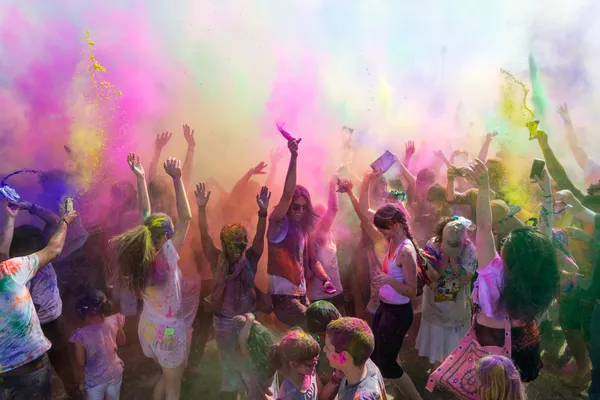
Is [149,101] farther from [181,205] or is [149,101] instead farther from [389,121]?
[389,121]

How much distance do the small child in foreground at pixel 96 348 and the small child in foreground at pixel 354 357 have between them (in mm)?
1687

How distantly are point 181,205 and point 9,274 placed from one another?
1084mm

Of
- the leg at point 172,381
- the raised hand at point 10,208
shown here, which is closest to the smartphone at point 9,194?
the raised hand at point 10,208

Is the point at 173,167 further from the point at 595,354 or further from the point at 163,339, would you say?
the point at 595,354

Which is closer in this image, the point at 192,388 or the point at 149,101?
the point at 192,388

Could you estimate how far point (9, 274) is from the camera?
230 cm

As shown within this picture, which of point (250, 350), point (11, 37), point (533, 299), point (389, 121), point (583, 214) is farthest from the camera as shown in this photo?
point (389, 121)

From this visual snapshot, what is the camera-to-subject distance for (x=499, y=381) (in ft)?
6.24

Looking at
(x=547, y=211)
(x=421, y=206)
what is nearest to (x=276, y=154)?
(x=421, y=206)

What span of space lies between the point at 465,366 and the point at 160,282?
2.01 meters

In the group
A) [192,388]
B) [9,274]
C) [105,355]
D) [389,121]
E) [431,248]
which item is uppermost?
[389,121]

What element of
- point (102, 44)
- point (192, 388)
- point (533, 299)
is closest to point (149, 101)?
point (102, 44)

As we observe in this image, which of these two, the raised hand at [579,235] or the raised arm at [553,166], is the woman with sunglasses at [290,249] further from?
the raised arm at [553,166]

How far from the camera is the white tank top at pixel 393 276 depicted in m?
2.84
